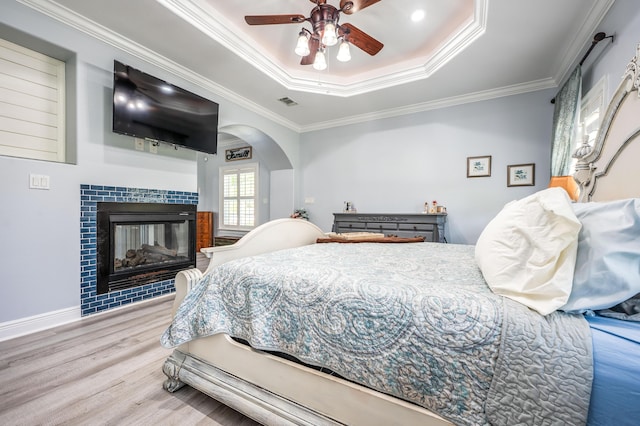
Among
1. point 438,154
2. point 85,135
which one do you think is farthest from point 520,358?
point 438,154

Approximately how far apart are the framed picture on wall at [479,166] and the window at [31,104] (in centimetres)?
493

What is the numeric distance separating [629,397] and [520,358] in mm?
210

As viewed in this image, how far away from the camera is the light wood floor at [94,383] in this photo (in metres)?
1.25

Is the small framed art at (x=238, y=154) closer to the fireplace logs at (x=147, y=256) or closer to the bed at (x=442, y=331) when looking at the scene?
the fireplace logs at (x=147, y=256)

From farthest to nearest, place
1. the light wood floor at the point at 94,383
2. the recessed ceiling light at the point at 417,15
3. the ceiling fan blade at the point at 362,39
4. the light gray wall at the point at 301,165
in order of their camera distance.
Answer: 1. the recessed ceiling light at the point at 417,15
2. the ceiling fan blade at the point at 362,39
3. the light gray wall at the point at 301,165
4. the light wood floor at the point at 94,383

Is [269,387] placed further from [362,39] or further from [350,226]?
[350,226]

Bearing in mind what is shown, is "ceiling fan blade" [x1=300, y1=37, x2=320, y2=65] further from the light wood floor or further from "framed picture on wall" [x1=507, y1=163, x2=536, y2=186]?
"framed picture on wall" [x1=507, y1=163, x2=536, y2=186]

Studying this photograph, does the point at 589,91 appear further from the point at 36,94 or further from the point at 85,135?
the point at 36,94

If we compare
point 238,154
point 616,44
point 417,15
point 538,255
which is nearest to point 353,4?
point 417,15

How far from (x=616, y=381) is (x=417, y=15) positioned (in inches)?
121

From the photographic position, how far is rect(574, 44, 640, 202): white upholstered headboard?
140 cm

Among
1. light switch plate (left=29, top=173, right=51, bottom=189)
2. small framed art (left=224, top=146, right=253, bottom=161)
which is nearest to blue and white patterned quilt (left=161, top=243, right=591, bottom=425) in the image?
light switch plate (left=29, top=173, right=51, bottom=189)

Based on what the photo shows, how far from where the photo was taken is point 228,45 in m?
2.78

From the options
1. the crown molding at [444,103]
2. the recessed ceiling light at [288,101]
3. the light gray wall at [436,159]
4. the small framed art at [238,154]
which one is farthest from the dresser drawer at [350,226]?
the small framed art at [238,154]
